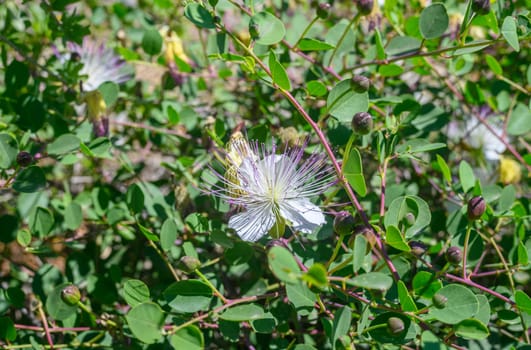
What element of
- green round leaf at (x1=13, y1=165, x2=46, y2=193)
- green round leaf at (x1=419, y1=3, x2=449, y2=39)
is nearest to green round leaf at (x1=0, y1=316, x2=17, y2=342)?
green round leaf at (x1=13, y1=165, x2=46, y2=193)

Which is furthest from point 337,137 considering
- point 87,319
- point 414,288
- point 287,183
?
point 87,319

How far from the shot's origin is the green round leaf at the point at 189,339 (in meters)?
1.04

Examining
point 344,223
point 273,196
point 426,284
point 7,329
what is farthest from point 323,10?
point 7,329

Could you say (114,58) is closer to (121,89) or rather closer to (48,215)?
(121,89)

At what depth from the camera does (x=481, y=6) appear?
49.8 inches

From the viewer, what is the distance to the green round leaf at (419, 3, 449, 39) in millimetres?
1394

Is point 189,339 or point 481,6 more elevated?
point 481,6

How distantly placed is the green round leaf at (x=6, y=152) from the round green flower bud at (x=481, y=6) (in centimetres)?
113

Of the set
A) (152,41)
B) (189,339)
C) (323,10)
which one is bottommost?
(189,339)

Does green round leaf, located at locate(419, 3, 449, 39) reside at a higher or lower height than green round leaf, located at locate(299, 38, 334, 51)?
higher

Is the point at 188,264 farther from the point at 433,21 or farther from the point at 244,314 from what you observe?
the point at 433,21

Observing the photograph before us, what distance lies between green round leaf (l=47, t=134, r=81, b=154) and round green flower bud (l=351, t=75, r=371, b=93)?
2.37ft

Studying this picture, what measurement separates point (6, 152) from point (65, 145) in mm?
142

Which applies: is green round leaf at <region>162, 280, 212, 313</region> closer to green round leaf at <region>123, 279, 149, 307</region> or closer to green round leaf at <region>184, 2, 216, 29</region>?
green round leaf at <region>123, 279, 149, 307</region>
